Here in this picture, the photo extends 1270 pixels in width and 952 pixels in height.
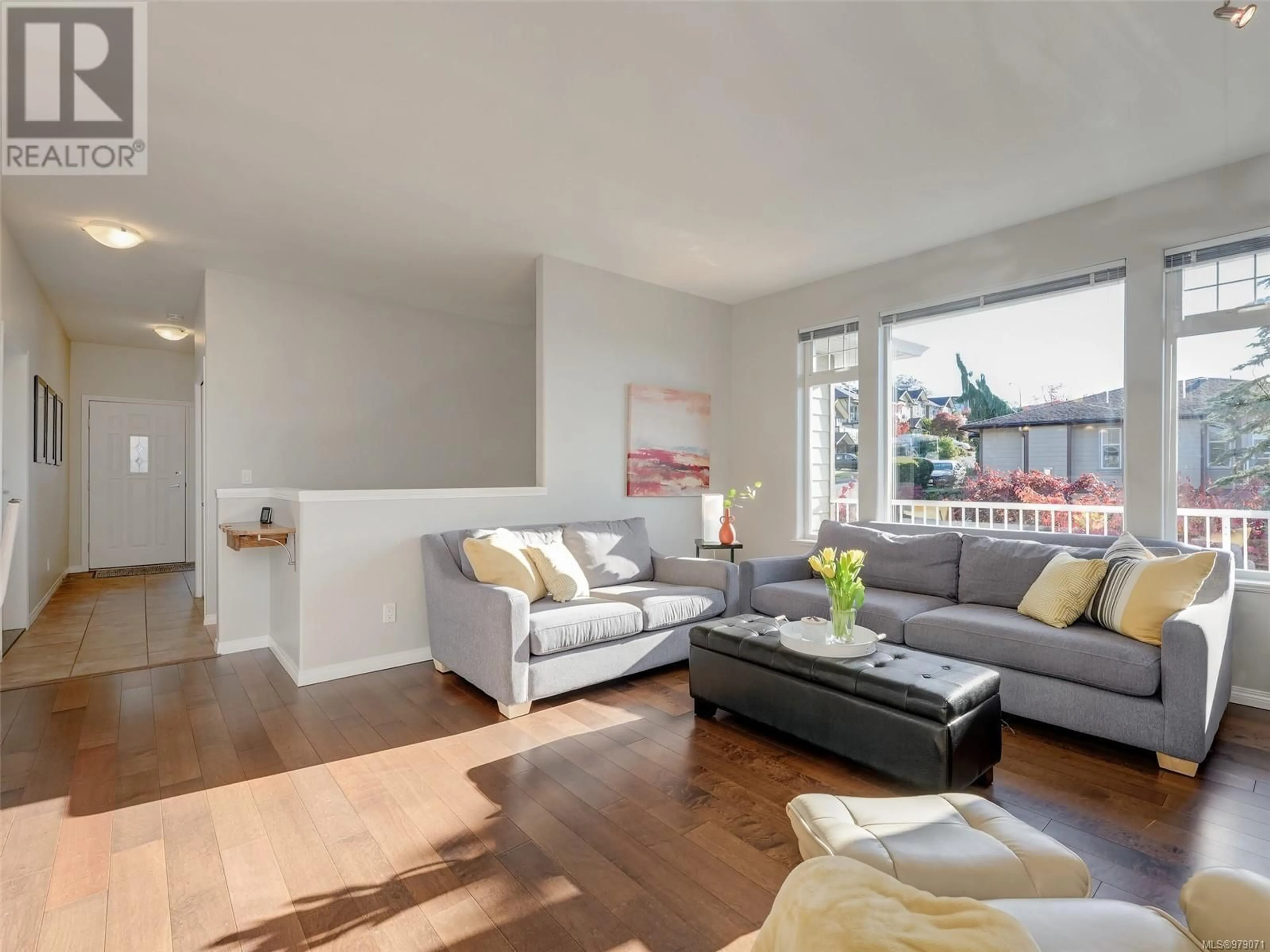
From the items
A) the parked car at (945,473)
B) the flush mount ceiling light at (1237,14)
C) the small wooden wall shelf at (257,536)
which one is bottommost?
the small wooden wall shelf at (257,536)

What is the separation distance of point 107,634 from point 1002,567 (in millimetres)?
6101

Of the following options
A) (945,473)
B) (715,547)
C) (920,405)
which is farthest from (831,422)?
(715,547)

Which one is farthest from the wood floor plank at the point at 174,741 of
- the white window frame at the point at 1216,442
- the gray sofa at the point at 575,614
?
the white window frame at the point at 1216,442

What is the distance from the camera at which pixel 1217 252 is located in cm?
336

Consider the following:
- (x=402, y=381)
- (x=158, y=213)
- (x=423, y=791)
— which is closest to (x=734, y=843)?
(x=423, y=791)

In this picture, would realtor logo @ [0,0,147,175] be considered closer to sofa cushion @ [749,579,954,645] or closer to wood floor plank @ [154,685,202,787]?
wood floor plank @ [154,685,202,787]

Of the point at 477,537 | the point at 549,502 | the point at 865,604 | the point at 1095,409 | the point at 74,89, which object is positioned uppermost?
the point at 74,89

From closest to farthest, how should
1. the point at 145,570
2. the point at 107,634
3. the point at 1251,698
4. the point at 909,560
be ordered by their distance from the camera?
Answer: the point at 1251,698
the point at 909,560
the point at 107,634
the point at 145,570

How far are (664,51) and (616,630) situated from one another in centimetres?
273

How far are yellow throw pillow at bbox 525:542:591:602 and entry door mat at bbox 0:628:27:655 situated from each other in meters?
3.55

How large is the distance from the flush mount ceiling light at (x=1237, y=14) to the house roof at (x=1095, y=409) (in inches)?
76.4

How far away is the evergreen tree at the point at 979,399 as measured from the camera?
172 inches

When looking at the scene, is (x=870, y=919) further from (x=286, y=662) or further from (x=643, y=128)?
(x=286, y=662)

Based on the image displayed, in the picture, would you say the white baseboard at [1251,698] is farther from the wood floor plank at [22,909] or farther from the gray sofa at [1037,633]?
the wood floor plank at [22,909]
